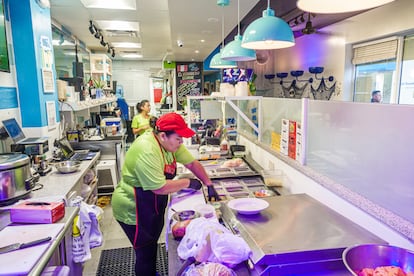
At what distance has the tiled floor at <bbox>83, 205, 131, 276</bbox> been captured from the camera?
272cm

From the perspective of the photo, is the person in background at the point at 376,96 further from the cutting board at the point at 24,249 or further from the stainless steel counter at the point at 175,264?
the cutting board at the point at 24,249

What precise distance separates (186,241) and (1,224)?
3.80 ft

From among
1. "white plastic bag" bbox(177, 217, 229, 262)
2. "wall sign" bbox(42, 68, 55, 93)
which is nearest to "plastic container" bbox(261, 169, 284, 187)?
"white plastic bag" bbox(177, 217, 229, 262)

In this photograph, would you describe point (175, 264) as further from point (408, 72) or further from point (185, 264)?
point (408, 72)

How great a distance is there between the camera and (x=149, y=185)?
1.73 metres

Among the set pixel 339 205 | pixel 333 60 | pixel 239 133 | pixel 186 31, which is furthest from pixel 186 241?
pixel 333 60

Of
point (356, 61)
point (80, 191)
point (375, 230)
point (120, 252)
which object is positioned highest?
point (356, 61)

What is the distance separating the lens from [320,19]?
5039 millimetres

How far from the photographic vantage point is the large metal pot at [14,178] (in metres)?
1.86

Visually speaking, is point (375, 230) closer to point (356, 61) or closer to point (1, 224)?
point (1, 224)

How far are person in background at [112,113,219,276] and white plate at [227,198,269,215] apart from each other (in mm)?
363

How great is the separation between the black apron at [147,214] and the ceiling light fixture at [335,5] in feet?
3.95

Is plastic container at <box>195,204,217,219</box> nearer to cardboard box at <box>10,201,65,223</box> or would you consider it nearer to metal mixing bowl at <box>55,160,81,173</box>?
cardboard box at <box>10,201,65,223</box>

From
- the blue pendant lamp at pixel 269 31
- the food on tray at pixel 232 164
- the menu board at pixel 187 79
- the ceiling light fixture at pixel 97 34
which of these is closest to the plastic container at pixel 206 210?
the food on tray at pixel 232 164
